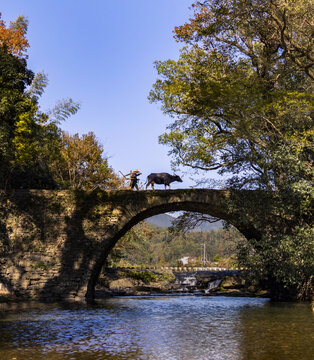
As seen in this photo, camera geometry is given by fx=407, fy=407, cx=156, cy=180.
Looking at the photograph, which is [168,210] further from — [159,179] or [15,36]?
[15,36]

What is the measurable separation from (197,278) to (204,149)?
14.8m

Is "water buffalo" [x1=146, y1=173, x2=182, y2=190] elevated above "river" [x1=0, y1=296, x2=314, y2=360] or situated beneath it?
elevated above

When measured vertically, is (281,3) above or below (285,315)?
above

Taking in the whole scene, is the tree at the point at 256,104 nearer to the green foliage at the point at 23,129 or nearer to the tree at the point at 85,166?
the green foliage at the point at 23,129

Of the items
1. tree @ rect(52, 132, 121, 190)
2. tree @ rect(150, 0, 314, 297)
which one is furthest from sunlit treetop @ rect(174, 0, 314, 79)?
tree @ rect(52, 132, 121, 190)

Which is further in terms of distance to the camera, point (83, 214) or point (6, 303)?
point (83, 214)

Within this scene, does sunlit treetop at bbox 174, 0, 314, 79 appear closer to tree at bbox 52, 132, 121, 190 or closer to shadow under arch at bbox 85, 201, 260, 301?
shadow under arch at bbox 85, 201, 260, 301

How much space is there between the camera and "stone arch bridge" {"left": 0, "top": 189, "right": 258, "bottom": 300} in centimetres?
1956

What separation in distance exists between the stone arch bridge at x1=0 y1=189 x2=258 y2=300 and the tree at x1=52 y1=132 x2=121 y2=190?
11.6m

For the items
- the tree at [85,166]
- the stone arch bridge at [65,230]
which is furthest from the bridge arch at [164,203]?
the tree at [85,166]

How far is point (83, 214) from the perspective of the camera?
66.4 ft

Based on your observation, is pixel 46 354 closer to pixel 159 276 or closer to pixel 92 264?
pixel 92 264

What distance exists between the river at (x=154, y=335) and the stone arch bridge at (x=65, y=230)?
424 cm

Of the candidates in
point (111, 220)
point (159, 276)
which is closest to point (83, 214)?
point (111, 220)
